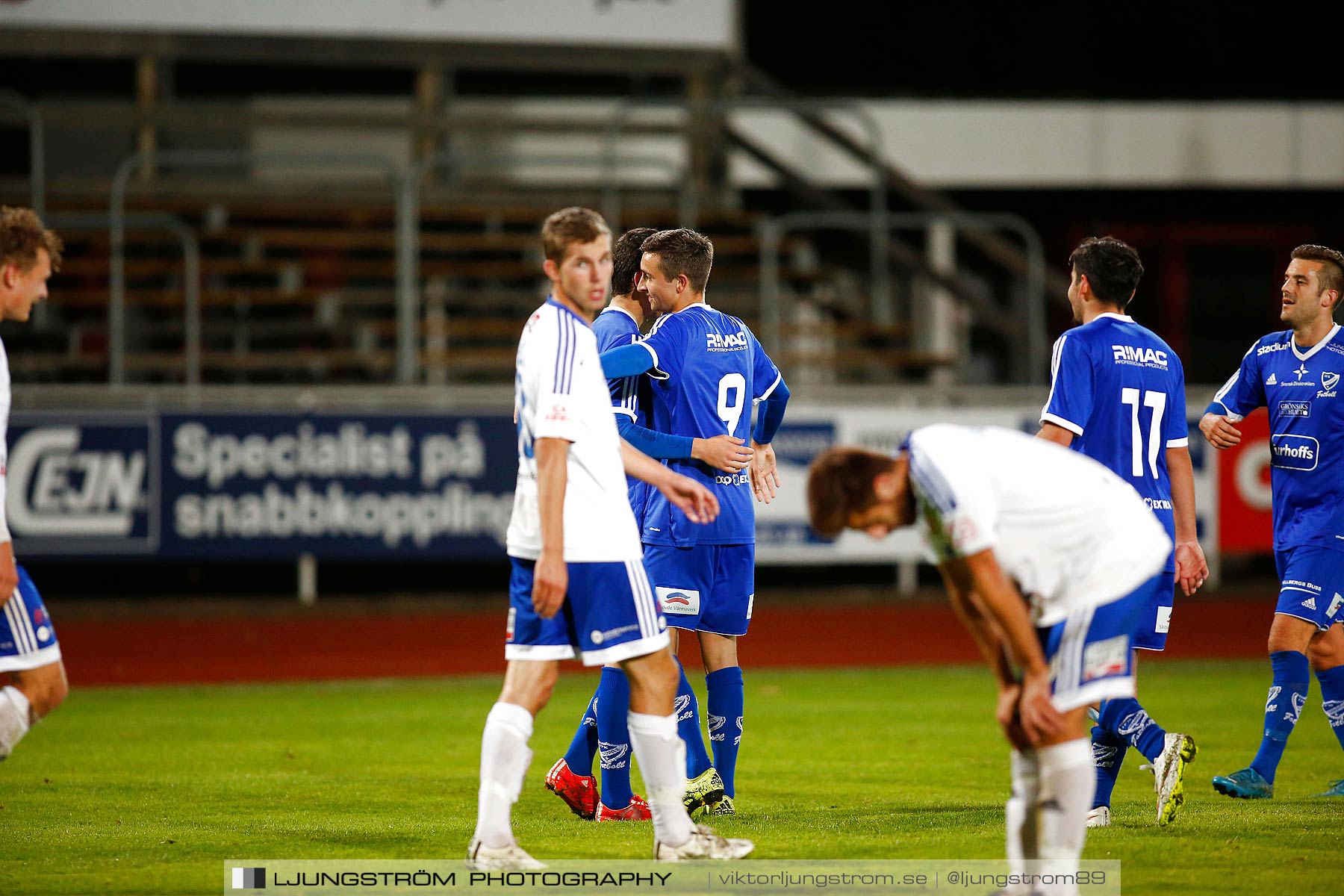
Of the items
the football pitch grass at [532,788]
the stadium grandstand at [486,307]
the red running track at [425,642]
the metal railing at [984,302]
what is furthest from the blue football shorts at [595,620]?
the metal railing at [984,302]

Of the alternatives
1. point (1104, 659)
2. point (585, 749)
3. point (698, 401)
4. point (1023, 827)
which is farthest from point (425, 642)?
point (1104, 659)

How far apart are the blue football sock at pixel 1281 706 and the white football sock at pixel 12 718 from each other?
5137 millimetres

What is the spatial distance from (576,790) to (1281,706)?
126 inches

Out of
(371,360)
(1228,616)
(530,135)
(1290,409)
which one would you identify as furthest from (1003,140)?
(1290,409)

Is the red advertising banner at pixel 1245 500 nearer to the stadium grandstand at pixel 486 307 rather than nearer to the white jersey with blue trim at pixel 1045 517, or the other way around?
the stadium grandstand at pixel 486 307

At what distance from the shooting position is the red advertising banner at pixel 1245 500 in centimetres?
1750

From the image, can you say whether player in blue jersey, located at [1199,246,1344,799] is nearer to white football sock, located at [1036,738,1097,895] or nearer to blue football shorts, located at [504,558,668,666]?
white football sock, located at [1036,738,1097,895]

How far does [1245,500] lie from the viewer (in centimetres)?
1756

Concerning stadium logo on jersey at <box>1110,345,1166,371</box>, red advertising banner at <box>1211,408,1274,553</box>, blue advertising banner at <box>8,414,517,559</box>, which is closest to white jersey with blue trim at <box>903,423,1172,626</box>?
stadium logo on jersey at <box>1110,345,1166,371</box>

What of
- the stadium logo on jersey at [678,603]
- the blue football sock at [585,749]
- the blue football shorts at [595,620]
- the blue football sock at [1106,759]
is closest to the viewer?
the blue football shorts at [595,620]

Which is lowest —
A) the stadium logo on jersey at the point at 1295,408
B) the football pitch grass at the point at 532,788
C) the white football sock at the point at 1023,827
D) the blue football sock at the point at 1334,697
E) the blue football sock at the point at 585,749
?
the football pitch grass at the point at 532,788

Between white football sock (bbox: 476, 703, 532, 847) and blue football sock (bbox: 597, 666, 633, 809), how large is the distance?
1.39 metres

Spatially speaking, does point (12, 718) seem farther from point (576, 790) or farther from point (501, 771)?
point (576, 790)

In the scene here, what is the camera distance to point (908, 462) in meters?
4.53
